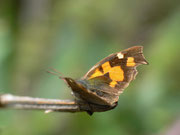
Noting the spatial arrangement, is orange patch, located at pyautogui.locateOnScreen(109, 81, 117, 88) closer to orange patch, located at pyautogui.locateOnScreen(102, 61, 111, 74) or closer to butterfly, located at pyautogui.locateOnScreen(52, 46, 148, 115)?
butterfly, located at pyautogui.locateOnScreen(52, 46, 148, 115)

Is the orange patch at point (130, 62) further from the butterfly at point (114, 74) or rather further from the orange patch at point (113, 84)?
the orange patch at point (113, 84)

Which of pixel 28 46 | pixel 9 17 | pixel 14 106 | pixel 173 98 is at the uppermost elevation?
pixel 14 106

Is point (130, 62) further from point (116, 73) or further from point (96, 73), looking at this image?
point (96, 73)

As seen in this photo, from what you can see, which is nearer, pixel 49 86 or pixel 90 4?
pixel 49 86

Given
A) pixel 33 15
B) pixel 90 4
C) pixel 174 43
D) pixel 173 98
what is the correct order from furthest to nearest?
pixel 90 4
pixel 33 15
pixel 174 43
pixel 173 98

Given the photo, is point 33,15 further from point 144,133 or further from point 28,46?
point 144,133

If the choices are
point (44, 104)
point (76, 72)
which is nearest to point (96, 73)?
point (44, 104)

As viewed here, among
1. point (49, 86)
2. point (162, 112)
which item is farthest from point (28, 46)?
point (162, 112)
